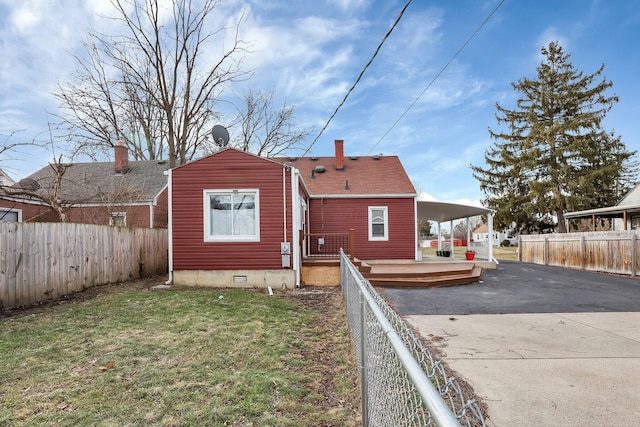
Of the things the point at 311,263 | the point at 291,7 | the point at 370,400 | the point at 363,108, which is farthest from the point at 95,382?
the point at 363,108

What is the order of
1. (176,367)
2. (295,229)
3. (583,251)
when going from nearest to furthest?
(176,367)
(295,229)
(583,251)

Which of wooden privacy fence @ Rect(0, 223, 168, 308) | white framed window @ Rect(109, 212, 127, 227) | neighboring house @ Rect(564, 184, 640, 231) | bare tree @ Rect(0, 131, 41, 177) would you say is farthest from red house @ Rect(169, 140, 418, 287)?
neighboring house @ Rect(564, 184, 640, 231)

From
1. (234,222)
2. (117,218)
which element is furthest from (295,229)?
(117,218)

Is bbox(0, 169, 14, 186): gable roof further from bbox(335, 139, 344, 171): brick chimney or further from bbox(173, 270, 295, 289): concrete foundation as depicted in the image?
Answer: bbox(335, 139, 344, 171): brick chimney

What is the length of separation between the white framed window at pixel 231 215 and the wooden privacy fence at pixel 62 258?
2.47 meters

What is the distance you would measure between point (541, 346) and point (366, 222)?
9.69 m

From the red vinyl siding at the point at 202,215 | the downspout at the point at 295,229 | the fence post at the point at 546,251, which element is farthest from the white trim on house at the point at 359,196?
the fence post at the point at 546,251

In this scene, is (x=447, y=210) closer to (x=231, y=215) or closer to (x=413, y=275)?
(x=413, y=275)

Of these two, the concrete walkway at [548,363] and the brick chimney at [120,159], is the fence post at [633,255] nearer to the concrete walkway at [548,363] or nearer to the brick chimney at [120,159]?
the concrete walkway at [548,363]

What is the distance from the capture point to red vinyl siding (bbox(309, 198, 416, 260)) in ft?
45.5

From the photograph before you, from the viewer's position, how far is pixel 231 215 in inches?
384

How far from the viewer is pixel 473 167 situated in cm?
2622

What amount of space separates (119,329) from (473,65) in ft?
34.0

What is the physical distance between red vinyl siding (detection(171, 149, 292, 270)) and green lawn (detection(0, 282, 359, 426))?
2.81 m
